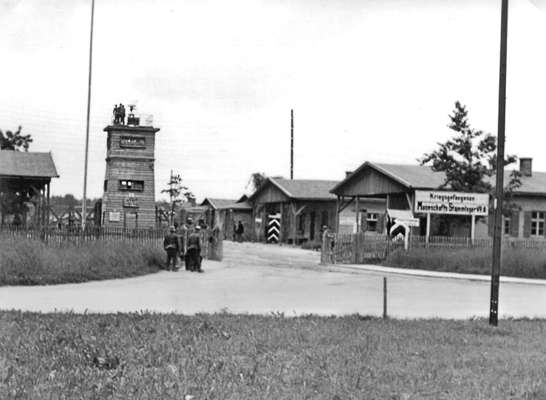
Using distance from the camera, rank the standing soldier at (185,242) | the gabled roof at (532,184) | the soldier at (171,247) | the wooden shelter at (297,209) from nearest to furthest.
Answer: the soldier at (171,247) → the standing soldier at (185,242) → the gabled roof at (532,184) → the wooden shelter at (297,209)

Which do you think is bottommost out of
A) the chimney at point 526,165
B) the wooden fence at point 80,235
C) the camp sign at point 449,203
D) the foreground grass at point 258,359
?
the foreground grass at point 258,359

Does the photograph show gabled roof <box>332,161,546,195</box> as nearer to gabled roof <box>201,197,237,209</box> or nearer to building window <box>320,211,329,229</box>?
building window <box>320,211,329,229</box>

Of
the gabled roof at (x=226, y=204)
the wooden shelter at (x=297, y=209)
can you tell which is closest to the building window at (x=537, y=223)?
the wooden shelter at (x=297, y=209)

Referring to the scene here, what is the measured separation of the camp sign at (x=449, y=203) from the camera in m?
30.9

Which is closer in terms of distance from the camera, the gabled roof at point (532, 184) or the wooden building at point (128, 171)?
the wooden building at point (128, 171)

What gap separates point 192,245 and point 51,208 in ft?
37.1

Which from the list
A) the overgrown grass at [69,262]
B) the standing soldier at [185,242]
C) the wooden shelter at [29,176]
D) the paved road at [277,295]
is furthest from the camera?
the wooden shelter at [29,176]

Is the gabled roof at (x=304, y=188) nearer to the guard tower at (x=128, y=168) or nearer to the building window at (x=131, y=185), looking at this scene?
the building window at (x=131, y=185)

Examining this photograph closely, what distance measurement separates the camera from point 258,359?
7883 mm

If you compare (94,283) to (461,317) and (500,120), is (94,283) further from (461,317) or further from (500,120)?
(500,120)

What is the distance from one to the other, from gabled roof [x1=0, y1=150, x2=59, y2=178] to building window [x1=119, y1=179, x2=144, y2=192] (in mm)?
6668

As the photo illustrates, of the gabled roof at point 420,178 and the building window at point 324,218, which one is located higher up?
the gabled roof at point 420,178

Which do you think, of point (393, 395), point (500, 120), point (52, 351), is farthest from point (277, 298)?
point (393, 395)

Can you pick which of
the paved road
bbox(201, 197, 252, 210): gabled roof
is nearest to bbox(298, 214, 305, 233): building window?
bbox(201, 197, 252, 210): gabled roof
